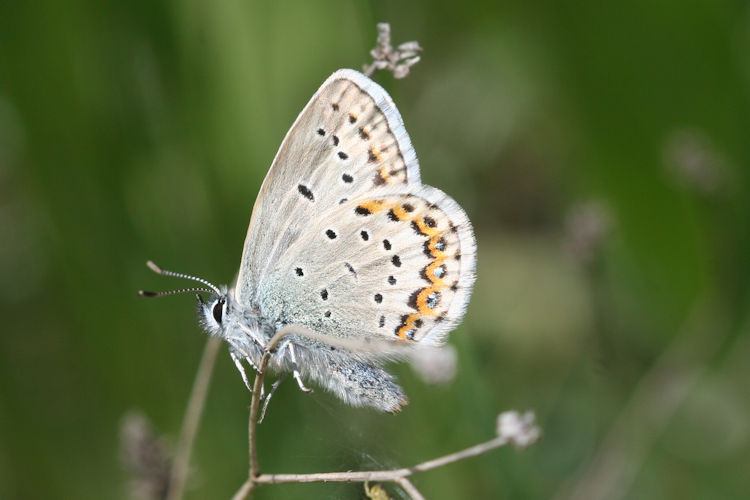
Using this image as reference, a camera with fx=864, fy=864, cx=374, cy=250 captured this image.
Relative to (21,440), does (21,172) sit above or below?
above

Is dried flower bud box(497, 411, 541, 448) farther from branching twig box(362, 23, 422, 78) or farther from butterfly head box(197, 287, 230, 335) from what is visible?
butterfly head box(197, 287, 230, 335)

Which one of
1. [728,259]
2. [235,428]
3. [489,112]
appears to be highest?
[489,112]

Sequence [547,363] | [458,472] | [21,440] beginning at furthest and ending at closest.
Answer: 1. [547,363]
2. [21,440]
3. [458,472]

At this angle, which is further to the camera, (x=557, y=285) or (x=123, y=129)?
(x=557, y=285)

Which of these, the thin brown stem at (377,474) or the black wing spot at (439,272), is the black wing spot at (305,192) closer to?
the black wing spot at (439,272)

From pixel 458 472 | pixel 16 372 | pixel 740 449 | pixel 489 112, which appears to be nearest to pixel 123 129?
pixel 16 372

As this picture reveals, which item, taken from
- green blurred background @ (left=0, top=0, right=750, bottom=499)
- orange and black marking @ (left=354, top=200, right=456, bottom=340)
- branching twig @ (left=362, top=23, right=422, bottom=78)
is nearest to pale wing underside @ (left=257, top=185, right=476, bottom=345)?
orange and black marking @ (left=354, top=200, right=456, bottom=340)

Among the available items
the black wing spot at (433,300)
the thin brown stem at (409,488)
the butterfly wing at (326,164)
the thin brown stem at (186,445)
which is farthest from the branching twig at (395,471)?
the butterfly wing at (326,164)

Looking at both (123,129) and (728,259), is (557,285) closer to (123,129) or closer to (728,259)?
(728,259)
